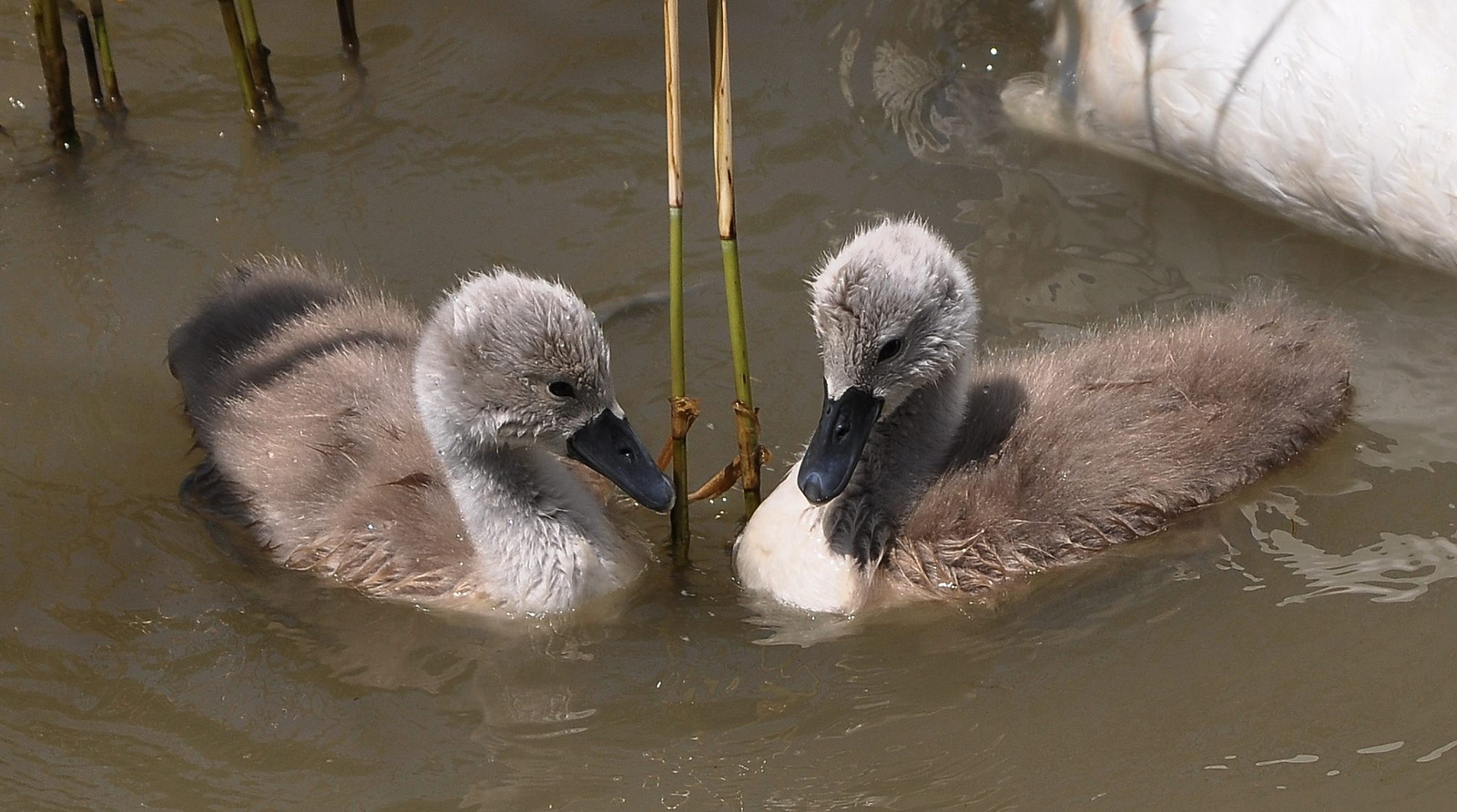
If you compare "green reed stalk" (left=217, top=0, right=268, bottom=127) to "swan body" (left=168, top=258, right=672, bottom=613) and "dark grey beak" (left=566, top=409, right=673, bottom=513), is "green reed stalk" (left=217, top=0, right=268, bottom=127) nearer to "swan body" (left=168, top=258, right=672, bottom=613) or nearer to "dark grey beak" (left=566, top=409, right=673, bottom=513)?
"swan body" (left=168, top=258, right=672, bottom=613)

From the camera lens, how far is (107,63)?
19.1ft

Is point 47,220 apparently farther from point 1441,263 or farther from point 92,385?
point 1441,263

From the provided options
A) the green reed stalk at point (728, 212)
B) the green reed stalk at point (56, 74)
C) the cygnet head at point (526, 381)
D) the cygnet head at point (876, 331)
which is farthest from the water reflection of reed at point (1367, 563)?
the green reed stalk at point (56, 74)

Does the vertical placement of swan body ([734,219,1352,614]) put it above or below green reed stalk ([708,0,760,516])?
below

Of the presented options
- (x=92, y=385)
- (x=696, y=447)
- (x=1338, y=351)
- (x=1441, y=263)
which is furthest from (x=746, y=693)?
(x=1441, y=263)

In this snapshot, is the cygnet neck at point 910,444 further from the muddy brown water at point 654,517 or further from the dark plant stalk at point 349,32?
the dark plant stalk at point 349,32

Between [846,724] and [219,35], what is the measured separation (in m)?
4.11

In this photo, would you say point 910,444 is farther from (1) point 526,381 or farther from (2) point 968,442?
(1) point 526,381

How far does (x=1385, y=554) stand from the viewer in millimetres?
4309

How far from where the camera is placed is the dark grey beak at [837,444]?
398 cm

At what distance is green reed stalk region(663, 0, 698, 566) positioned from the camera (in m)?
3.66

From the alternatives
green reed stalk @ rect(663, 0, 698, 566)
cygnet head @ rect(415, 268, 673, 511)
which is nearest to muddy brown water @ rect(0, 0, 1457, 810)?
green reed stalk @ rect(663, 0, 698, 566)

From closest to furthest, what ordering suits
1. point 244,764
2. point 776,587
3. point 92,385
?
point 244,764
point 776,587
point 92,385

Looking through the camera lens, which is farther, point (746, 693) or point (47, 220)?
point (47, 220)
